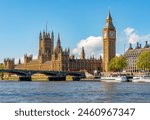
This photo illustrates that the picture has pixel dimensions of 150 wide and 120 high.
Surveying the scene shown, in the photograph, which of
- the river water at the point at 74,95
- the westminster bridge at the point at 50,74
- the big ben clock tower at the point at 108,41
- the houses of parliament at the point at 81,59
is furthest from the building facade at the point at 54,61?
the river water at the point at 74,95

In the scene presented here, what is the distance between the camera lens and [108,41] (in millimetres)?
116312

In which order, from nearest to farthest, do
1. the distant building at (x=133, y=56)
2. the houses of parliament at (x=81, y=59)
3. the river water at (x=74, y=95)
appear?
the river water at (x=74, y=95), the distant building at (x=133, y=56), the houses of parliament at (x=81, y=59)

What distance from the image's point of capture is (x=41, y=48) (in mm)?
147375

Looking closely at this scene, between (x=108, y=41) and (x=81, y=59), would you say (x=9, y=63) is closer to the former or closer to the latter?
(x=81, y=59)

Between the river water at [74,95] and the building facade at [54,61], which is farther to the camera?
the building facade at [54,61]

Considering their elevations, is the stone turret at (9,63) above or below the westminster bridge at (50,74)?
above

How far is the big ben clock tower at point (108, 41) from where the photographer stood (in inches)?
4547

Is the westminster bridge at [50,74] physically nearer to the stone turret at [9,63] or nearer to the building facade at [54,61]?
the building facade at [54,61]

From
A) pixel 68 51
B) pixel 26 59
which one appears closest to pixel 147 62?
pixel 68 51

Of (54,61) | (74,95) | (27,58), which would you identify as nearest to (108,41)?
(54,61)

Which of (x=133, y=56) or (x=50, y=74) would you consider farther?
(x=133, y=56)

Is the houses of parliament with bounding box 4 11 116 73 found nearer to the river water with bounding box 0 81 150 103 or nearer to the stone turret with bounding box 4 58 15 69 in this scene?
the stone turret with bounding box 4 58 15 69

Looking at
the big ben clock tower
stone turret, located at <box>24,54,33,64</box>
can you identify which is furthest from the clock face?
stone turret, located at <box>24,54,33,64</box>

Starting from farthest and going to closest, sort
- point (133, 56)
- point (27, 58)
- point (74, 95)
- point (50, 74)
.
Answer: point (27, 58)
point (133, 56)
point (50, 74)
point (74, 95)
